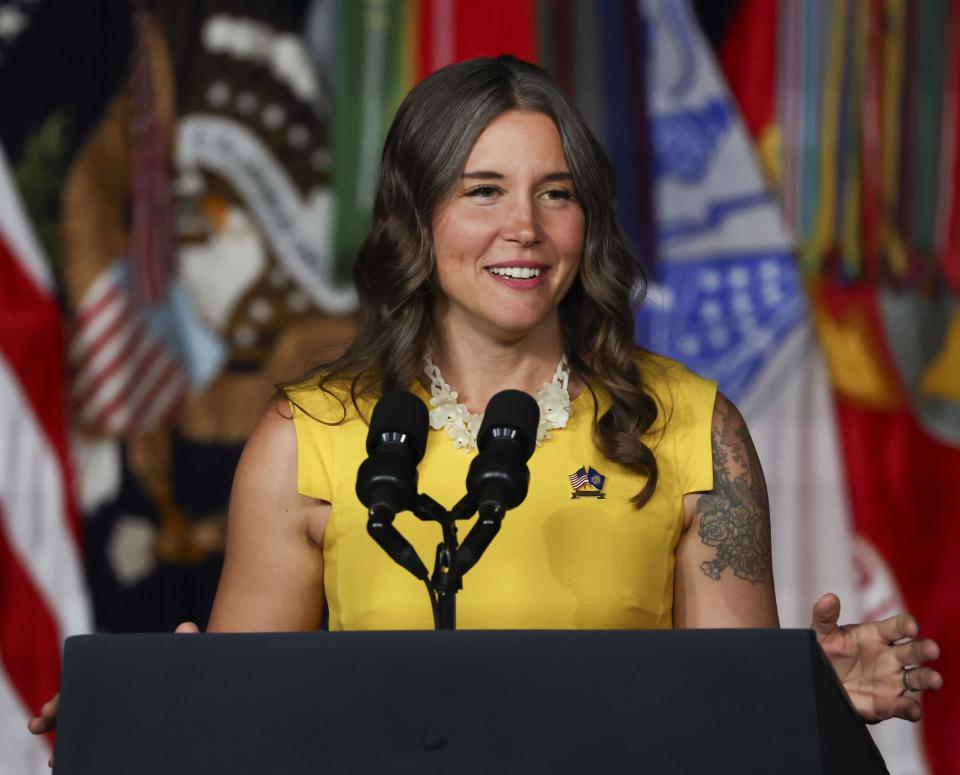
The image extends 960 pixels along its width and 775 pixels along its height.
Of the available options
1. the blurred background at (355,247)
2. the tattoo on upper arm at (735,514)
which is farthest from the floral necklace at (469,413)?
the blurred background at (355,247)

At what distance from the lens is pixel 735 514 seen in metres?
2.16

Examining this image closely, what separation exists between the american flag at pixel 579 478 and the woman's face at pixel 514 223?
8.8 inches

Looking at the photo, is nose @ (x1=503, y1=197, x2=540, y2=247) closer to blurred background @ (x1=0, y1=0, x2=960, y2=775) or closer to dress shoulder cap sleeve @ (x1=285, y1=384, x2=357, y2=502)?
dress shoulder cap sleeve @ (x1=285, y1=384, x2=357, y2=502)

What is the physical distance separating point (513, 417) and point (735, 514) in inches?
25.6

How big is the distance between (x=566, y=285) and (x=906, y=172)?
191 centimetres

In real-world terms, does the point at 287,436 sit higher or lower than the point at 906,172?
lower

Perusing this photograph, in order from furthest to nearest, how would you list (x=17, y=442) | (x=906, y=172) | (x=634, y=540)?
(x=906, y=172)
(x=17, y=442)
(x=634, y=540)

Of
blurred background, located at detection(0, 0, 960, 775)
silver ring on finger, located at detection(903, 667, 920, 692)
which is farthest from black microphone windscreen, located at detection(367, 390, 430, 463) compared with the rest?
blurred background, located at detection(0, 0, 960, 775)

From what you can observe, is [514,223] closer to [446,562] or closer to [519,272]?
[519,272]

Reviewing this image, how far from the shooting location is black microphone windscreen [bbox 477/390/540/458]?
1.62 meters

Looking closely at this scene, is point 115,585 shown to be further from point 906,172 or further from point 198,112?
point 906,172

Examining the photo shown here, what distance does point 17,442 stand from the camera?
11.7 feet

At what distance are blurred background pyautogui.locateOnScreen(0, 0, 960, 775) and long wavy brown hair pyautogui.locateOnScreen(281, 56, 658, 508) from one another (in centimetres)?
136

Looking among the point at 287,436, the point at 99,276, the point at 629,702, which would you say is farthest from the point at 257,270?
the point at 629,702
